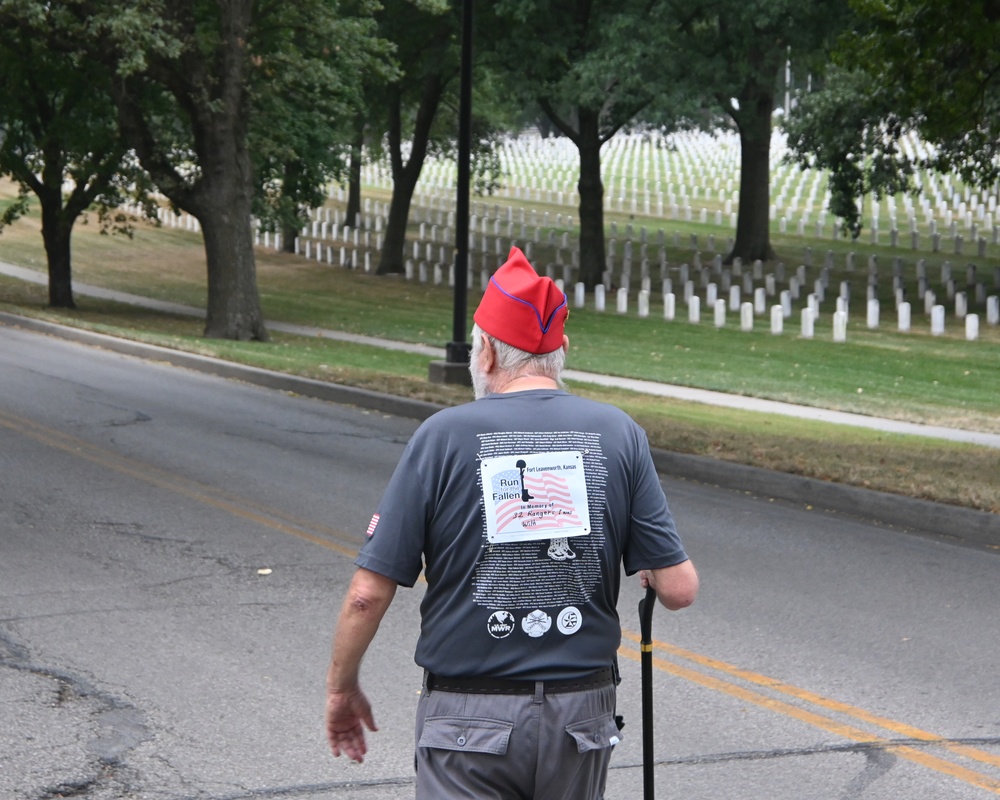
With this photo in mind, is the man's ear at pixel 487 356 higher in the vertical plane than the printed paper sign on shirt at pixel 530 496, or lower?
higher

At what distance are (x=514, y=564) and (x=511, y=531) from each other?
7 centimetres

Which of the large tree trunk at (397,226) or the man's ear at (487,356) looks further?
the large tree trunk at (397,226)

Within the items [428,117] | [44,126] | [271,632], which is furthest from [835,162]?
[271,632]

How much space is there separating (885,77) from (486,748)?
11.1m

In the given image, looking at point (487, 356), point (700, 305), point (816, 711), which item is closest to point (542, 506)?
point (487, 356)

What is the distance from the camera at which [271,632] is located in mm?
6625

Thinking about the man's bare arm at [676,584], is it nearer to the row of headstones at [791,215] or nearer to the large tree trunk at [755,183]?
the large tree trunk at [755,183]

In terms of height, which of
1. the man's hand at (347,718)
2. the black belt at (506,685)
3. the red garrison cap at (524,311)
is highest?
the red garrison cap at (524,311)

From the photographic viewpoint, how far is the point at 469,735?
2.77m

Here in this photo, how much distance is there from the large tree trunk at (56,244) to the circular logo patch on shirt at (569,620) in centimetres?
2945

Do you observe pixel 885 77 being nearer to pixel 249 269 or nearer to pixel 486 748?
pixel 486 748

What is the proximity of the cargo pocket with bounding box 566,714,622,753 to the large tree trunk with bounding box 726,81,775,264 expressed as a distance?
34.6m

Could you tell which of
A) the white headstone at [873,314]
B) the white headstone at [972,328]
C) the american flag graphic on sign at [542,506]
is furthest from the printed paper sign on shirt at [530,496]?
the white headstone at [873,314]

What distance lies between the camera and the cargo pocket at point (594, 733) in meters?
2.79
